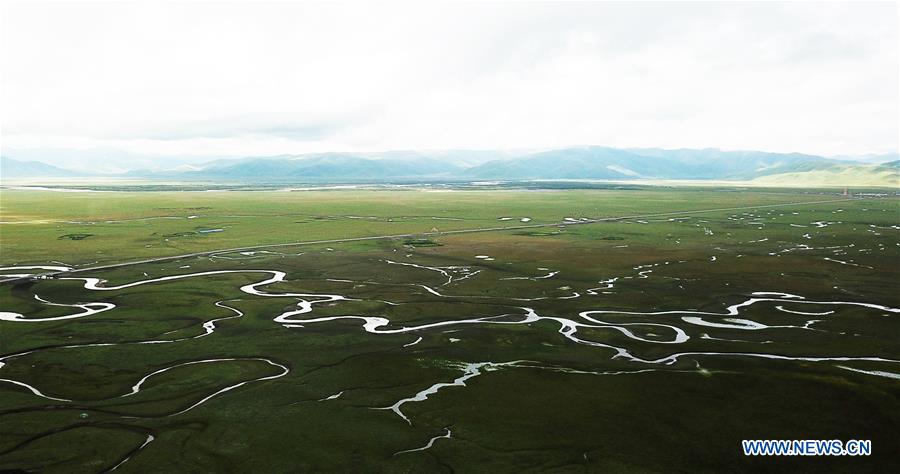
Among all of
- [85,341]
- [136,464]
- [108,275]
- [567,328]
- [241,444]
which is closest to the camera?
[136,464]

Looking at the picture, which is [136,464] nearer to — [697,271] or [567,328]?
[567,328]

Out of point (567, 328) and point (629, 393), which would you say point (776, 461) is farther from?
point (567, 328)

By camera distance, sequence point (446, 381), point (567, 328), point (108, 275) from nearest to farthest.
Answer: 1. point (446, 381)
2. point (567, 328)
3. point (108, 275)

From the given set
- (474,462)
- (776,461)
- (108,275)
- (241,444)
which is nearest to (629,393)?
(776,461)

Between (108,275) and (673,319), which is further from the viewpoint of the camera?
(108,275)

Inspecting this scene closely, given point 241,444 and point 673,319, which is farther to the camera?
point 673,319

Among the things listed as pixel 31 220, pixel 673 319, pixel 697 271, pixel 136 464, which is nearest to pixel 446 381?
pixel 136 464
